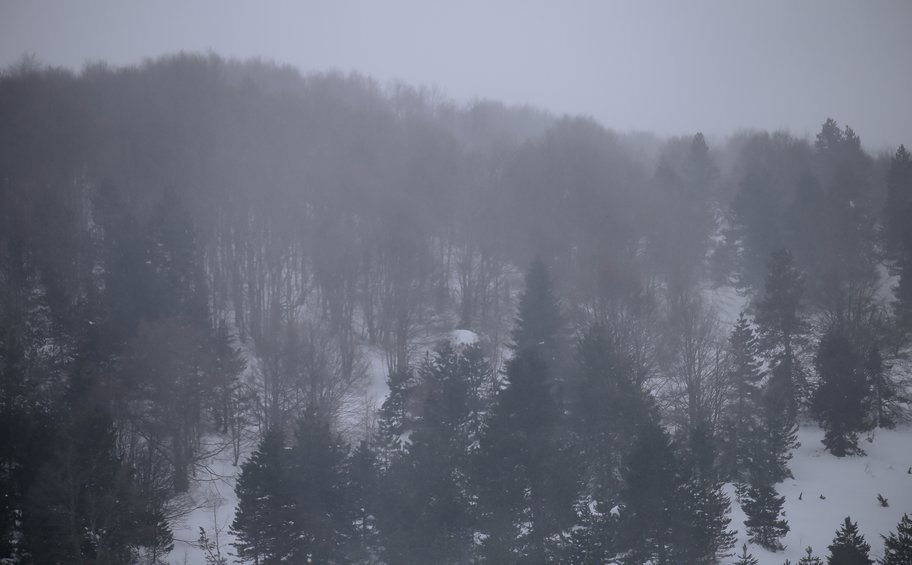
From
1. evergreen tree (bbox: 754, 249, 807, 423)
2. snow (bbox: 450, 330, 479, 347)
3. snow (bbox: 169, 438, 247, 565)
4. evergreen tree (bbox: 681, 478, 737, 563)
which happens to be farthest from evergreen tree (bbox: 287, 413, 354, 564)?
evergreen tree (bbox: 754, 249, 807, 423)

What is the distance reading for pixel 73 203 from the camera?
39.7 meters

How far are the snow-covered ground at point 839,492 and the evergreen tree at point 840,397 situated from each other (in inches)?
27.9

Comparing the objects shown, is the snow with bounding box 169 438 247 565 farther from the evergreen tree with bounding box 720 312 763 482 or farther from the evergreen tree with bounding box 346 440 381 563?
the evergreen tree with bounding box 720 312 763 482

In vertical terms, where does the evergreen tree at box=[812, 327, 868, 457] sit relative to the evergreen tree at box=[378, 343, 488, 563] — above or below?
above

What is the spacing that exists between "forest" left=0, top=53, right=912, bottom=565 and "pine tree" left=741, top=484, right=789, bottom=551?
0.60 feet

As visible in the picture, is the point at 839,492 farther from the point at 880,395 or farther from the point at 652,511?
the point at 652,511

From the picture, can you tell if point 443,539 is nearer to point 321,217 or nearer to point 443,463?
point 443,463

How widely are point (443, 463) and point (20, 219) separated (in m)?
32.5

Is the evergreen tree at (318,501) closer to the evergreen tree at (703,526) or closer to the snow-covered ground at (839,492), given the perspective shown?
the evergreen tree at (703,526)

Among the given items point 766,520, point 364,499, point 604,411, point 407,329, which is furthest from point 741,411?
point 364,499

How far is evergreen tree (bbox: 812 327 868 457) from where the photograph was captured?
25359 mm

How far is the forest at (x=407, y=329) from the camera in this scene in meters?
16.3

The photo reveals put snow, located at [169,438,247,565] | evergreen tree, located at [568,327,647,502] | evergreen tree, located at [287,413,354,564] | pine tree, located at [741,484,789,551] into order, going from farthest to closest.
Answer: evergreen tree, located at [568,327,647,502] → snow, located at [169,438,247,565] → pine tree, located at [741,484,789,551] → evergreen tree, located at [287,413,354,564]

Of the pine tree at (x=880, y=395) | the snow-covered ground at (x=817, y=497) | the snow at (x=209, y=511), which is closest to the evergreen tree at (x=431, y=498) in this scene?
the snow-covered ground at (x=817, y=497)
